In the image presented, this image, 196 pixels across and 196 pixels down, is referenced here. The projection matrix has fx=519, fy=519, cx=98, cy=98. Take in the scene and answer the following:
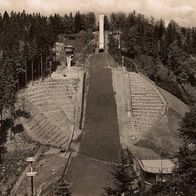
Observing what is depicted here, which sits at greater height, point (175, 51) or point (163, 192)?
point (175, 51)

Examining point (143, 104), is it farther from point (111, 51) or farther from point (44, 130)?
point (111, 51)

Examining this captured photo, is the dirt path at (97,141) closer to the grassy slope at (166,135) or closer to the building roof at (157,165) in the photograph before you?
the building roof at (157,165)

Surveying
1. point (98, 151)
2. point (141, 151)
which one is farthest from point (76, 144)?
point (141, 151)

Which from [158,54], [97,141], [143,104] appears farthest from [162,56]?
[97,141]

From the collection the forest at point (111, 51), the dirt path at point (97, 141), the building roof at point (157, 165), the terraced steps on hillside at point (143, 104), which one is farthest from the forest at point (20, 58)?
the building roof at point (157, 165)

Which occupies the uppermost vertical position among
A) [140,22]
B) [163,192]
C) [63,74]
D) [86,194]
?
[140,22]

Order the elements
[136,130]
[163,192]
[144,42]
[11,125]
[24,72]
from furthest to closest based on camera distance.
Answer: [144,42]
[24,72]
[11,125]
[136,130]
[163,192]

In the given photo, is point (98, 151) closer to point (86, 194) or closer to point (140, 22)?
point (86, 194)
